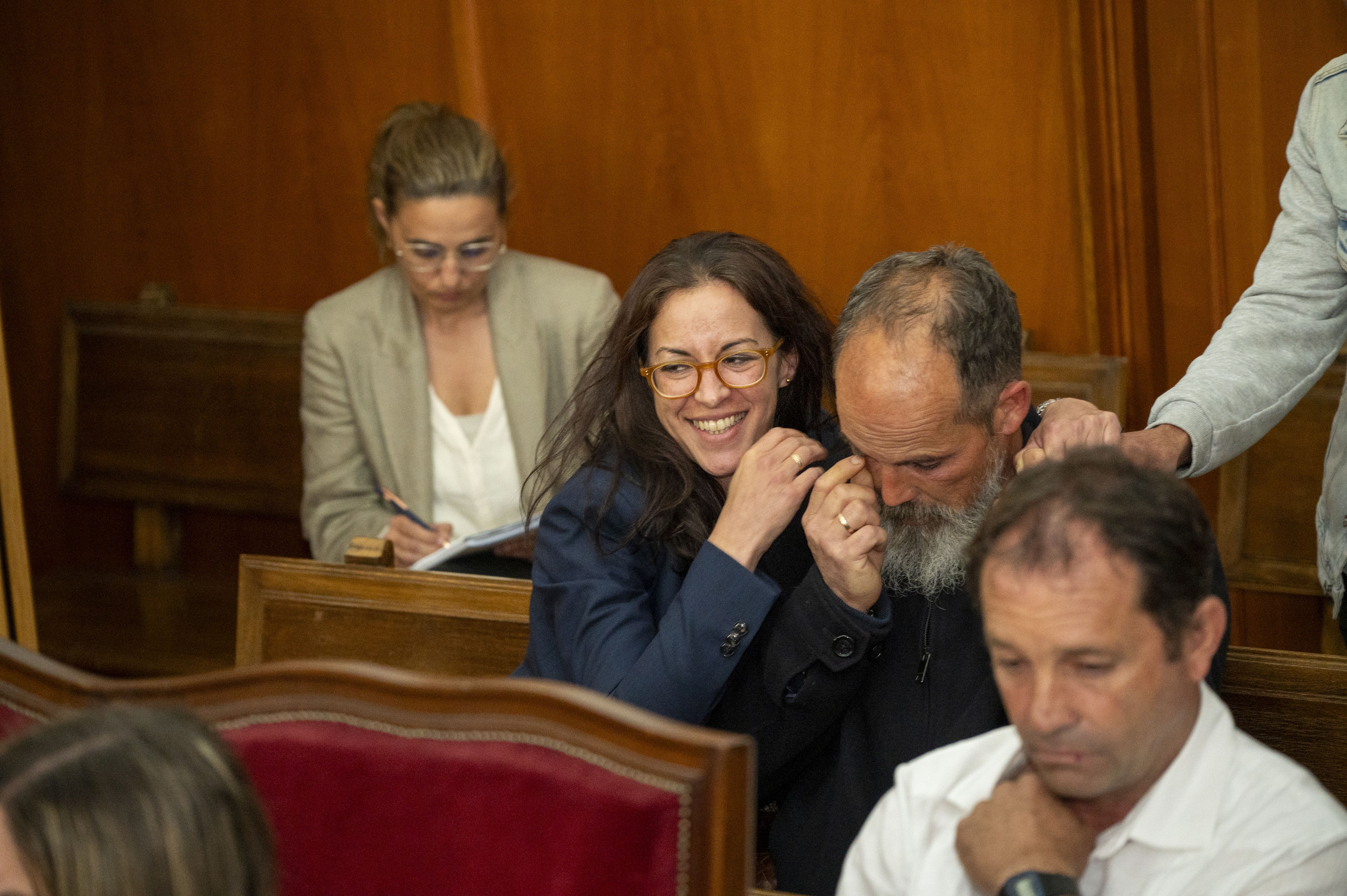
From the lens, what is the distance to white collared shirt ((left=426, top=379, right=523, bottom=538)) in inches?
160

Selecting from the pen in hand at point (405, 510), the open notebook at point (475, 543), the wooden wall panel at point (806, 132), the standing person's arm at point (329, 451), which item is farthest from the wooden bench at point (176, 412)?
the open notebook at point (475, 543)

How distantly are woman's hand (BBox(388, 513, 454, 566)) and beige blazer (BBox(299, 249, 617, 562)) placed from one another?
0.25m

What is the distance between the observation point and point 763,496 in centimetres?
235

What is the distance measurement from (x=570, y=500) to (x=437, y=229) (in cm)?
157

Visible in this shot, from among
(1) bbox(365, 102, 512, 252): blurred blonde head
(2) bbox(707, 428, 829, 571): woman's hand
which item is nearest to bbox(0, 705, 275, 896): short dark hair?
(2) bbox(707, 428, 829, 571): woman's hand

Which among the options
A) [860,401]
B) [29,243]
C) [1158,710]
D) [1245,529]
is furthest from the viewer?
[29,243]

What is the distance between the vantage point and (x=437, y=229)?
3.87 metres

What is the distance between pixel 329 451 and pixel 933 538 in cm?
223

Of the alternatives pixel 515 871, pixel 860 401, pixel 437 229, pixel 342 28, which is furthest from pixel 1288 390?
pixel 342 28

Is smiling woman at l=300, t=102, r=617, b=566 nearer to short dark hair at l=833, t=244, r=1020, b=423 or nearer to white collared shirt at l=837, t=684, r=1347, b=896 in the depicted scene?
short dark hair at l=833, t=244, r=1020, b=423

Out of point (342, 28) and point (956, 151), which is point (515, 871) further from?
point (342, 28)

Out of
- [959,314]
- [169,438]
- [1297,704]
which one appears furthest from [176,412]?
[1297,704]

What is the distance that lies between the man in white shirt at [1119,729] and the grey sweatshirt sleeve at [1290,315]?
905 mm

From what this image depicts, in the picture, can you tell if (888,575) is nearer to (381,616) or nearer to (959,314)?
(959,314)
